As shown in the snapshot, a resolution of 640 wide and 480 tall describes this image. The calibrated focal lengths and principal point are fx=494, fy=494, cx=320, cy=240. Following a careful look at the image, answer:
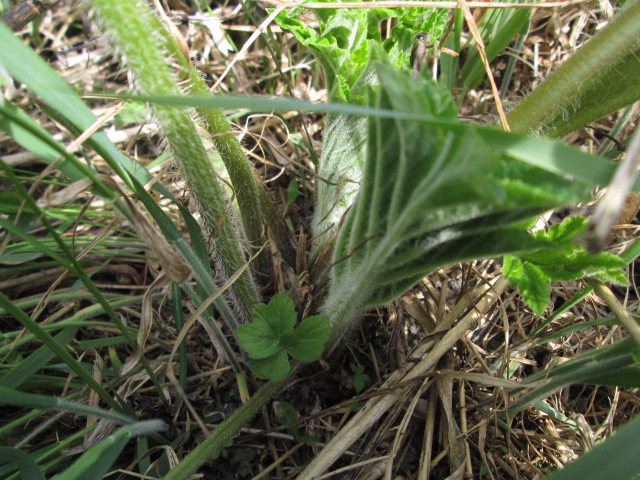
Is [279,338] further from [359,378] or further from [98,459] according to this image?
[98,459]

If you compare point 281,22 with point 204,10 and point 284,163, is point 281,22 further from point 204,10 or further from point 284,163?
point 204,10

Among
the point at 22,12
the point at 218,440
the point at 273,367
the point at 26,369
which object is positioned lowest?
the point at 218,440

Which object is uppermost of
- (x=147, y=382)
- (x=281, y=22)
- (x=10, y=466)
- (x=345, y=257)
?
(x=281, y=22)

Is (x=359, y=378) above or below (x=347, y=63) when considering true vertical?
below

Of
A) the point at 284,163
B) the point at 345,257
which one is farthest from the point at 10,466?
the point at 284,163

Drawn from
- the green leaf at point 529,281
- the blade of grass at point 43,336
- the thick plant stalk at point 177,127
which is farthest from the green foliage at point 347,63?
the blade of grass at point 43,336

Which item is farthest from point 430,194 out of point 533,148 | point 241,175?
point 241,175

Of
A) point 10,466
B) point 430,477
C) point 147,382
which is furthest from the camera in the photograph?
point 147,382
